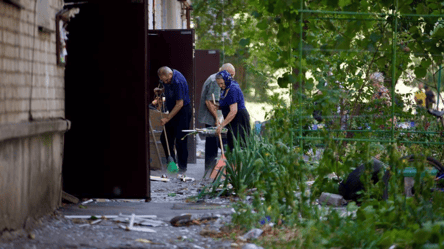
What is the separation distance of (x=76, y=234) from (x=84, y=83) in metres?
2.29

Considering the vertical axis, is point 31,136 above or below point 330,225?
above

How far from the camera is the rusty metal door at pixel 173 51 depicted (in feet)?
46.0

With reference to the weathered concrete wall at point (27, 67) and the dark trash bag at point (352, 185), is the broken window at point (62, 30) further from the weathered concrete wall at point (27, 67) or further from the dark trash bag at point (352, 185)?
the dark trash bag at point (352, 185)

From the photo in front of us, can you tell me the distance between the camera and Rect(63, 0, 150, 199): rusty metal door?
7.49m

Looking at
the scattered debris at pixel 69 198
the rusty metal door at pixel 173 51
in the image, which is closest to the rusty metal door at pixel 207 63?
the rusty metal door at pixel 173 51

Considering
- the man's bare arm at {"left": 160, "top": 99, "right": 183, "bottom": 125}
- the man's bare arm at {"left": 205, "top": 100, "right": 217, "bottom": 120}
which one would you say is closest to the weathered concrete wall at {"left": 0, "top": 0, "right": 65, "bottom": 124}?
the man's bare arm at {"left": 160, "top": 99, "right": 183, "bottom": 125}

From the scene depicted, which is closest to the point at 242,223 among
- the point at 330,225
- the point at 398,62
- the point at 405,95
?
the point at 330,225

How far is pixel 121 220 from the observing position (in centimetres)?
645

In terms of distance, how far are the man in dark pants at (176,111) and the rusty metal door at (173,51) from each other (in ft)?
5.98

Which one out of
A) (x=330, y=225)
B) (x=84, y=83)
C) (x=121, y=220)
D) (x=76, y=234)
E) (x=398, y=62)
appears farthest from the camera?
(x=398, y=62)

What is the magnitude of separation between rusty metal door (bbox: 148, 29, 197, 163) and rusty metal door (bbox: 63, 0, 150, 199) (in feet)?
20.9

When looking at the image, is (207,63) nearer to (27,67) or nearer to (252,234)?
(27,67)

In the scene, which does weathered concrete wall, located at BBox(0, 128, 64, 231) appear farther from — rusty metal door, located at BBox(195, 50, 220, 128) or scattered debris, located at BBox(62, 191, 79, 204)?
rusty metal door, located at BBox(195, 50, 220, 128)

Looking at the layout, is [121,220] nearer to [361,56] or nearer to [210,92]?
[361,56]
